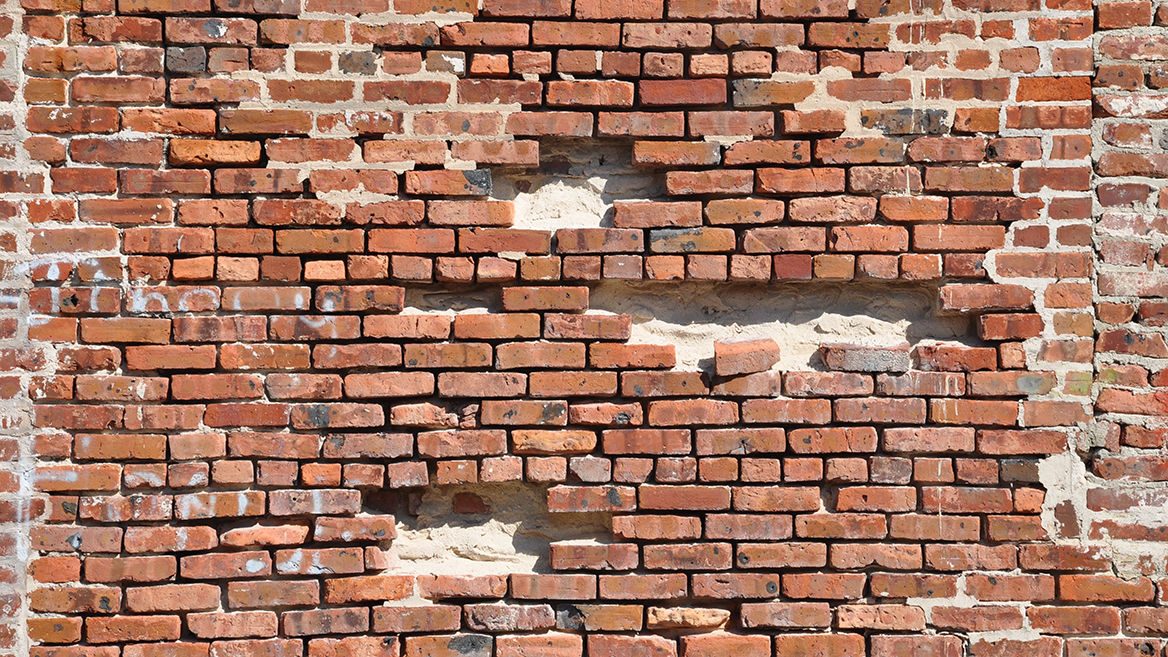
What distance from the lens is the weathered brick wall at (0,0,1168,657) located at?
8.30 feet

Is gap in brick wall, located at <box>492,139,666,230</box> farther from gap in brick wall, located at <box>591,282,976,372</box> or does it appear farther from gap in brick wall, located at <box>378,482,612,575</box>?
gap in brick wall, located at <box>378,482,612,575</box>

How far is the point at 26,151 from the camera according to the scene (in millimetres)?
2529

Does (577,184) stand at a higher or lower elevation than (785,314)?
higher

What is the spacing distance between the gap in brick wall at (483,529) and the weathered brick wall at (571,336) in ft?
0.04

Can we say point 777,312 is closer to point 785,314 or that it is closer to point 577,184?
point 785,314

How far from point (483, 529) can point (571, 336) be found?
656mm

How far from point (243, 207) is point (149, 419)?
27.2 inches

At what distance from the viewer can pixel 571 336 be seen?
8.50 feet

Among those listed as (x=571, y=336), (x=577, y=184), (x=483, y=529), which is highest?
(x=577, y=184)

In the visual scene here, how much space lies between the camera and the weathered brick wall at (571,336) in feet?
8.30

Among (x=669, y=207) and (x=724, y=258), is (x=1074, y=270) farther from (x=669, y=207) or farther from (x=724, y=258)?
(x=669, y=207)

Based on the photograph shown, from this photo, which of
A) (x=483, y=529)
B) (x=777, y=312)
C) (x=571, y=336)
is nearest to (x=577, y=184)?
(x=571, y=336)

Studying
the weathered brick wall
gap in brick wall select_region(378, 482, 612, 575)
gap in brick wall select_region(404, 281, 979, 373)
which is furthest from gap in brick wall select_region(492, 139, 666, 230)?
gap in brick wall select_region(378, 482, 612, 575)

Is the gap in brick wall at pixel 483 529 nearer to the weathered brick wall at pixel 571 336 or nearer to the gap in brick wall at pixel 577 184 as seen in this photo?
the weathered brick wall at pixel 571 336
